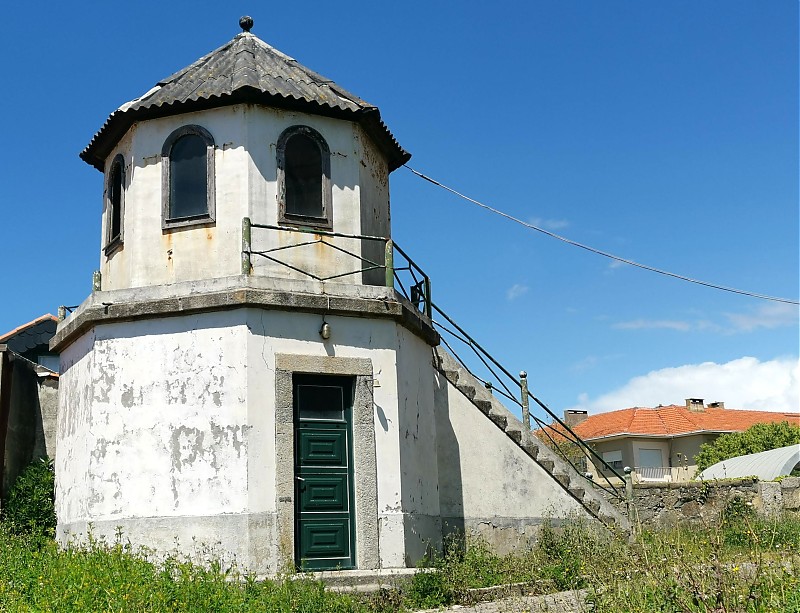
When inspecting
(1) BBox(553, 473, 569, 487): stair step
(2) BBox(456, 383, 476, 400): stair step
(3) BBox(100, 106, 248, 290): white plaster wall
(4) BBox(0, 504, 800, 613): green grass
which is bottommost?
(4) BBox(0, 504, 800, 613): green grass

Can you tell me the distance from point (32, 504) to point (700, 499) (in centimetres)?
1267

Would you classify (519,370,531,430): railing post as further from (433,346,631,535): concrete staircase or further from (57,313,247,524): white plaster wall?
(57,313,247,524): white plaster wall

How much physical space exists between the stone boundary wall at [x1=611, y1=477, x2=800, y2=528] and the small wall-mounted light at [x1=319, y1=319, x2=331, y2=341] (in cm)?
802

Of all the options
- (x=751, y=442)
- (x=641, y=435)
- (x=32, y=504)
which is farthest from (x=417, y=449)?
(x=641, y=435)

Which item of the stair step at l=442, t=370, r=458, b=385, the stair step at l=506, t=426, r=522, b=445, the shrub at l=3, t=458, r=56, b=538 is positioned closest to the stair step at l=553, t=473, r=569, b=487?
the stair step at l=506, t=426, r=522, b=445

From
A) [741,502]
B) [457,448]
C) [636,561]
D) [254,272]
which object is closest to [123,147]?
[254,272]

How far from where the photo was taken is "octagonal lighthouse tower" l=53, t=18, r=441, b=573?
1142 centimetres

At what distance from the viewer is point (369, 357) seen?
40.4ft

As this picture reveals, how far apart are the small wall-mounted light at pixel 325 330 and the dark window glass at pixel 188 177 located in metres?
2.54

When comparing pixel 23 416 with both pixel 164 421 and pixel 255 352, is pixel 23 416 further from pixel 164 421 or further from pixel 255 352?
pixel 255 352

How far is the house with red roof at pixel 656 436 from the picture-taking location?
152ft

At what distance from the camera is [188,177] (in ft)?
43.1

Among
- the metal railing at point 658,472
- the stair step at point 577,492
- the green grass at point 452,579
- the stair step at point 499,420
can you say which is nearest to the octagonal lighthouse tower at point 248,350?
the green grass at point 452,579

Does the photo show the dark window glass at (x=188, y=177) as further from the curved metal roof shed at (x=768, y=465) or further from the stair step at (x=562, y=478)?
the curved metal roof shed at (x=768, y=465)
